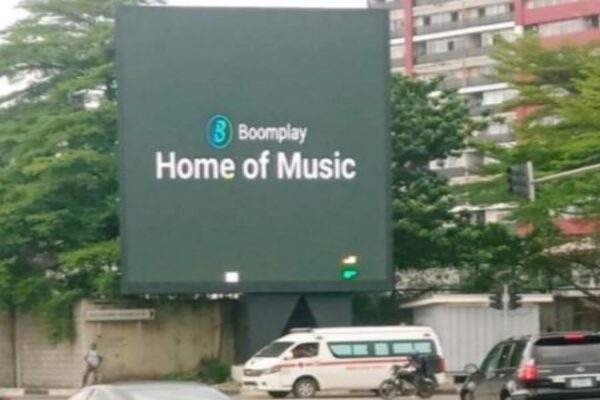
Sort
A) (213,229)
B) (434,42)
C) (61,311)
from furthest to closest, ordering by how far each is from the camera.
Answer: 1. (434,42)
2. (61,311)
3. (213,229)

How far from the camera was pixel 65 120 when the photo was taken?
58.8 meters

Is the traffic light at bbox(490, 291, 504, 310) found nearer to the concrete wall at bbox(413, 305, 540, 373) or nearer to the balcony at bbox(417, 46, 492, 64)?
the concrete wall at bbox(413, 305, 540, 373)

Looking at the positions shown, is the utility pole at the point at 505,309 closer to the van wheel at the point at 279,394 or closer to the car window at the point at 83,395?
the van wheel at the point at 279,394

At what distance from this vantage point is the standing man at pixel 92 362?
54562mm

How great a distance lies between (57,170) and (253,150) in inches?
321

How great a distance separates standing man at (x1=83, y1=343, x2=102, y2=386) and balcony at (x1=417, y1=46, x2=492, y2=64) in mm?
59469

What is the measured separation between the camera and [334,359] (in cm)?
4794

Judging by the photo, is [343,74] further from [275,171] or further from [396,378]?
[396,378]

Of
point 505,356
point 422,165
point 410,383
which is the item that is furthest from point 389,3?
point 505,356

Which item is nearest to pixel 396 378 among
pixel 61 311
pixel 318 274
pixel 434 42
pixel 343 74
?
pixel 318 274

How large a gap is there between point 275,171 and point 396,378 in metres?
9.23

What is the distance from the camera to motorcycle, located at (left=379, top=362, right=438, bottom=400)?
45531 millimetres

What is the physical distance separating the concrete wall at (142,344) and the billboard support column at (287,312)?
3.66 meters

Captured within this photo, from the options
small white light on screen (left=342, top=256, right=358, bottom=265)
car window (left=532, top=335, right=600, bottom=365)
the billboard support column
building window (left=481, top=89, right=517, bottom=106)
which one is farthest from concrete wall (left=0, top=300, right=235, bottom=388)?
building window (left=481, top=89, right=517, bottom=106)
